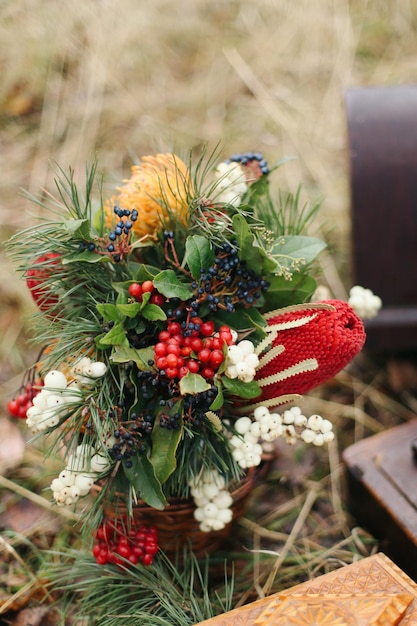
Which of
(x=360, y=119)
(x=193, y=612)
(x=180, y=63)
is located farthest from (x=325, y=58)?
(x=193, y=612)

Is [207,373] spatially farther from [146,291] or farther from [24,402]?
[24,402]

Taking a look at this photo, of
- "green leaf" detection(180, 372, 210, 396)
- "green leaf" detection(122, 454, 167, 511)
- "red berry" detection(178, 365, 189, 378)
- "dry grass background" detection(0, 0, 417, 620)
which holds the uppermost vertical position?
"dry grass background" detection(0, 0, 417, 620)

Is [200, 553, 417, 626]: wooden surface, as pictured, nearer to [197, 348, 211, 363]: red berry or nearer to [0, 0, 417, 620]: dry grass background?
[197, 348, 211, 363]: red berry

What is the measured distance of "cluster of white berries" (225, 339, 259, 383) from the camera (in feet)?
2.57

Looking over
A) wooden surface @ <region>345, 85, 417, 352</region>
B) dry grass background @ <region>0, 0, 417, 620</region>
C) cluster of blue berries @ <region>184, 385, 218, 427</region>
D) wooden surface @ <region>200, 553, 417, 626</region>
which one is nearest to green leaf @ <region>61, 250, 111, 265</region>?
cluster of blue berries @ <region>184, 385, 218, 427</region>

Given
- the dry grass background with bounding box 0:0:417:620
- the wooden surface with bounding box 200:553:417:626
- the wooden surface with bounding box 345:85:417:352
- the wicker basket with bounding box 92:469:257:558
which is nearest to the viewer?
the wooden surface with bounding box 200:553:417:626

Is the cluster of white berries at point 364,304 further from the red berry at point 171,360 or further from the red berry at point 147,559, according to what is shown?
the red berry at point 147,559

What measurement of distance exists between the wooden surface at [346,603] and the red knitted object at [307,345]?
0.82 ft

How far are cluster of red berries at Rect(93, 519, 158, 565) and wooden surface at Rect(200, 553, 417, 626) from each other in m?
0.16

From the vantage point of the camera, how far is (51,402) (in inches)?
31.4

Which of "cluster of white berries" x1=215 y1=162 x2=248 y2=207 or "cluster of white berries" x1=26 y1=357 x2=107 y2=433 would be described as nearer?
"cluster of white berries" x1=26 y1=357 x2=107 y2=433

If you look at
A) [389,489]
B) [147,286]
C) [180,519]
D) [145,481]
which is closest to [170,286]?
[147,286]

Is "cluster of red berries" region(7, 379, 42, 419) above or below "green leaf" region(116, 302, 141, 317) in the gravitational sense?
below

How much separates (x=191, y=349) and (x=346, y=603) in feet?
1.17
